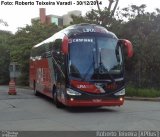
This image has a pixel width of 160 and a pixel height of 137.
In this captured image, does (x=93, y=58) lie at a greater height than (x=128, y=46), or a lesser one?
lesser

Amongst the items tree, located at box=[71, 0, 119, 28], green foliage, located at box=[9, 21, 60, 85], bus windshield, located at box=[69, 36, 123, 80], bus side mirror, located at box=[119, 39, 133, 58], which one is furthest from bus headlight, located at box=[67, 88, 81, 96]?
green foliage, located at box=[9, 21, 60, 85]

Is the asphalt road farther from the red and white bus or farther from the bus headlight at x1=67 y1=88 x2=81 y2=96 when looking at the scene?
the bus headlight at x1=67 y1=88 x2=81 y2=96

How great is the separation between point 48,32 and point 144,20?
16.1 m

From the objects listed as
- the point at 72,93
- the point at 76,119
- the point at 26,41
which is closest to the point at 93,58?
the point at 72,93

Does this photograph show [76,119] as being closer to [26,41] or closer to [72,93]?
[72,93]

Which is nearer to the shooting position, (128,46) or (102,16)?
(128,46)

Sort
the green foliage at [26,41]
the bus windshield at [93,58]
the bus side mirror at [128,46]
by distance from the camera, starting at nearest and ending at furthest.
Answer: the bus windshield at [93,58], the bus side mirror at [128,46], the green foliage at [26,41]

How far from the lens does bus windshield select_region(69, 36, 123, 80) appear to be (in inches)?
683

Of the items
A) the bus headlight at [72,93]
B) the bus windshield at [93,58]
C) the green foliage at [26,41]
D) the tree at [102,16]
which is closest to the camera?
the bus headlight at [72,93]

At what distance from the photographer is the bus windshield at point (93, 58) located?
1736 centimetres

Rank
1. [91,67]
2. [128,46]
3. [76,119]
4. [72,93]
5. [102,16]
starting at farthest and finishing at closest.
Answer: [102,16] → [128,46] → [91,67] → [72,93] → [76,119]

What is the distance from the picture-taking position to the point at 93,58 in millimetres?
17484

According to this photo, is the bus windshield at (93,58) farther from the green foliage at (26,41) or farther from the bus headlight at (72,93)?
the green foliage at (26,41)

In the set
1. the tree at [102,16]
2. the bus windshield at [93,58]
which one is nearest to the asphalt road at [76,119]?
the bus windshield at [93,58]
